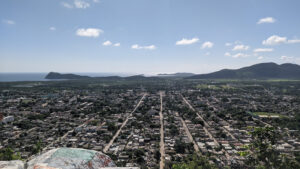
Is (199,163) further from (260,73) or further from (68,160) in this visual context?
(260,73)

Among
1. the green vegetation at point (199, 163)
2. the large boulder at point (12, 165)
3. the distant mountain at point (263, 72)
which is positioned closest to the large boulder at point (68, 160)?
the large boulder at point (12, 165)

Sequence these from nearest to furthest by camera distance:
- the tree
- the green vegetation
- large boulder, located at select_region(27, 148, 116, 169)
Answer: large boulder, located at select_region(27, 148, 116, 169), the tree, the green vegetation

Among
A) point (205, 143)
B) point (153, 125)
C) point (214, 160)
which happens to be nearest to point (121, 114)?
point (153, 125)

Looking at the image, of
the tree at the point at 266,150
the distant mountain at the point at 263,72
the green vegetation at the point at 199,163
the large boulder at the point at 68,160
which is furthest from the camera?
the distant mountain at the point at 263,72

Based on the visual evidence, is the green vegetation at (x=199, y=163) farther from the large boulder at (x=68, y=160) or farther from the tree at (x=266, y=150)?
the large boulder at (x=68, y=160)

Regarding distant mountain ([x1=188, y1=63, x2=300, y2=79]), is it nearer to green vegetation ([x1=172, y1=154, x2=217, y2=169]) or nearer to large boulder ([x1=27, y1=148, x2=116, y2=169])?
green vegetation ([x1=172, y1=154, x2=217, y2=169])

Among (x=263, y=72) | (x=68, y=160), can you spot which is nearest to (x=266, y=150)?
(x=68, y=160)

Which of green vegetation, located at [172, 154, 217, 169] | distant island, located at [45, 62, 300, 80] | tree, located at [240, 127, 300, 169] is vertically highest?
distant island, located at [45, 62, 300, 80]

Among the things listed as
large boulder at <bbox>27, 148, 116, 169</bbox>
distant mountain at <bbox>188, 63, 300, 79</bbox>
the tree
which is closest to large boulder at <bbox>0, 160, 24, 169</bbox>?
large boulder at <bbox>27, 148, 116, 169</bbox>
